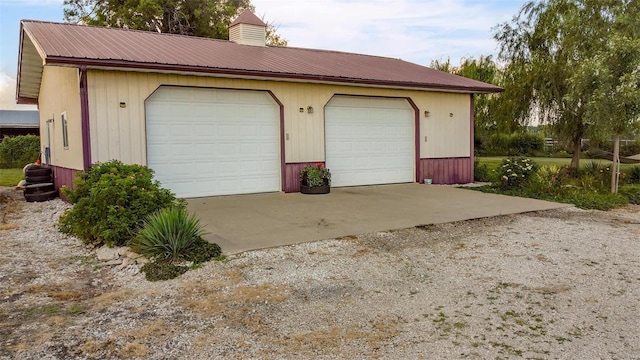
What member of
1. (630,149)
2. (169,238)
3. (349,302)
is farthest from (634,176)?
(630,149)

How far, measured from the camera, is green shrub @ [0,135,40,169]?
22.3 meters

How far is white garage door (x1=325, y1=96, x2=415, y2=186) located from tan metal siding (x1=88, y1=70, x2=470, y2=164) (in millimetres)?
285

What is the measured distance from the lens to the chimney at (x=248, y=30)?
556 inches

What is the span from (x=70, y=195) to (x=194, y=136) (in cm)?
356

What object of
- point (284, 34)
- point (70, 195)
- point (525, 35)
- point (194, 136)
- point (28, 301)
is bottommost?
point (28, 301)

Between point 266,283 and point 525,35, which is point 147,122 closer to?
point 266,283

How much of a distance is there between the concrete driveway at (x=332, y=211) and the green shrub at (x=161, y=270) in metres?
0.67

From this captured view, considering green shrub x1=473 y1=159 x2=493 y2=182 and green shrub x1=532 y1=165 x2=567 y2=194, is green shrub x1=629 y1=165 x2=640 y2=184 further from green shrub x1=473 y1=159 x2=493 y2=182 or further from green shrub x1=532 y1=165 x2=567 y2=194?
green shrub x1=473 y1=159 x2=493 y2=182

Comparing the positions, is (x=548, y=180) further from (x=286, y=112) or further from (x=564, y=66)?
(x=286, y=112)

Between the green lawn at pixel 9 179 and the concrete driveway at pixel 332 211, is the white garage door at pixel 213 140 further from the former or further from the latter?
the green lawn at pixel 9 179

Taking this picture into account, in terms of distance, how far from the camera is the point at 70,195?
6703 millimetres

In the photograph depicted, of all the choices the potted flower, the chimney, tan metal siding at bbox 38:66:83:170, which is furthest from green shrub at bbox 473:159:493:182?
tan metal siding at bbox 38:66:83:170

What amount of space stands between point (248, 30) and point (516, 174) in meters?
8.32

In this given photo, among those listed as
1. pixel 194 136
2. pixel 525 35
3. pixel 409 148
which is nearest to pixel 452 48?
pixel 525 35
